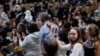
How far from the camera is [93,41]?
449cm

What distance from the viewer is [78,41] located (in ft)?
14.3

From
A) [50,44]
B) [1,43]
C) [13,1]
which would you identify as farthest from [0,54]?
[13,1]

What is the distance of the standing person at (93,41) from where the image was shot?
14.5ft

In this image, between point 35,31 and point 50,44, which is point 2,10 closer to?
point 35,31

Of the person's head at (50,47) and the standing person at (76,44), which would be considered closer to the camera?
the person's head at (50,47)

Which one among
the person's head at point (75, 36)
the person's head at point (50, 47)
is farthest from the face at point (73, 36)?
the person's head at point (50, 47)

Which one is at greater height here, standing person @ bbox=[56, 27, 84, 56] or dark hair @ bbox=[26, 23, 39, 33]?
dark hair @ bbox=[26, 23, 39, 33]

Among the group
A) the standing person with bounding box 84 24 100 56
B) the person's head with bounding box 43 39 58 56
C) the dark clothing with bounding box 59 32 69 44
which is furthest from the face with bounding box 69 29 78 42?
the person's head with bounding box 43 39 58 56

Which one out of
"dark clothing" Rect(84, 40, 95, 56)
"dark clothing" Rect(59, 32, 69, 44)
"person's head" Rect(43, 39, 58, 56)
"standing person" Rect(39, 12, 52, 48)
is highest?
"person's head" Rect(43, 39, 58, 56)

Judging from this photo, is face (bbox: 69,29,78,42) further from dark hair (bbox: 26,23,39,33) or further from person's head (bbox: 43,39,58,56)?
person's head (bbox: 43,39,58,56)

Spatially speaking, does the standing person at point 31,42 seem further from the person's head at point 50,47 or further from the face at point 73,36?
the person's head at point 50,47

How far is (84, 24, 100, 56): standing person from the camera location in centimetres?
443

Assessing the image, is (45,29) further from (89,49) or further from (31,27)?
(89,49)

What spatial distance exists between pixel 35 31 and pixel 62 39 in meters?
0.43
